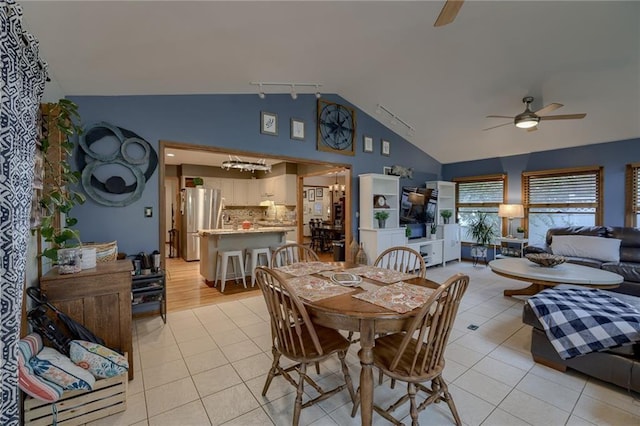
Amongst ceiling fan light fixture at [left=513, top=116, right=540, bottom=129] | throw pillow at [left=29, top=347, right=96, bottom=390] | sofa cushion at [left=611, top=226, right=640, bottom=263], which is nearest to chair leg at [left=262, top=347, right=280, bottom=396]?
throw pillow at [left=29, top=347, right=96, bottom=390]

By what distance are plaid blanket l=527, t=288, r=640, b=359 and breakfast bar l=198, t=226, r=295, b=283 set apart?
3.94m

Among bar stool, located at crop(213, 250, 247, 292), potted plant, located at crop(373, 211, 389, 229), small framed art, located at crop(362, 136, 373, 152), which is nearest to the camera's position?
bar stool, located at crop(213, 250, 247, 292)

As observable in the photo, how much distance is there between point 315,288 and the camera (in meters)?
1.85

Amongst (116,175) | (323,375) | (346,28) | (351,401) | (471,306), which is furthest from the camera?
(471,306)

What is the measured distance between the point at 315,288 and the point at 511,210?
5.49 metres

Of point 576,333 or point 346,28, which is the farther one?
point 346,28

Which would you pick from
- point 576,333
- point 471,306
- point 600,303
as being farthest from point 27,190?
point 471,306

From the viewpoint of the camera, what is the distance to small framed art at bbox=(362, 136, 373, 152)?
212 inches

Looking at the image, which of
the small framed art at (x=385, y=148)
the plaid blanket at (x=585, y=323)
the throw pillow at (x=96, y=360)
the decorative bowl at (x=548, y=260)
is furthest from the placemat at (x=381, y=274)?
the small framed art at (x=385, y=148)

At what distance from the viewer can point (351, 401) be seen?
6.20 ft

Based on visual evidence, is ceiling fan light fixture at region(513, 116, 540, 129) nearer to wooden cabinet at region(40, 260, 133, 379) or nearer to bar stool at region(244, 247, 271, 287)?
bar stool at region(244, 247, 271, 287)

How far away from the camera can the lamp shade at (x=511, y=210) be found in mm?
Answer: 5621

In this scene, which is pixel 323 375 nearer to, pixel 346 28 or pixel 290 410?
pixel 290 410

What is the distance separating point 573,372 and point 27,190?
151 inches
